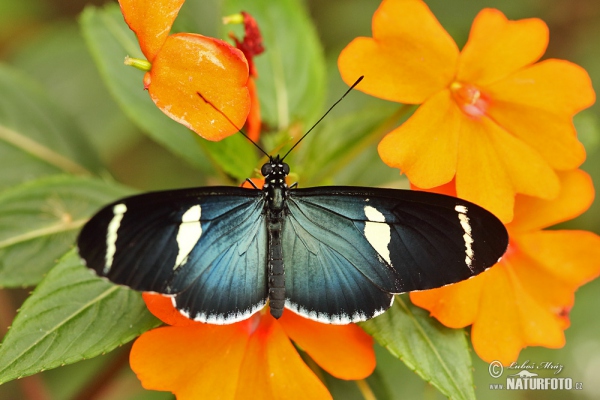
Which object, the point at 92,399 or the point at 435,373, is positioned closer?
the point at 435,373

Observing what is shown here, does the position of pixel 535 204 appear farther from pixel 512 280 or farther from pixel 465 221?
pixel 465 221

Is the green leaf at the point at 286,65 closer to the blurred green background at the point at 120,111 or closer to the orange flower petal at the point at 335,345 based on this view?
the blurred green background at the point at 120,111

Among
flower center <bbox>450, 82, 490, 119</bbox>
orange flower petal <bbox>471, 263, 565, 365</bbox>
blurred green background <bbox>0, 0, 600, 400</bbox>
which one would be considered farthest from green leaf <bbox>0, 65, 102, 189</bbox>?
orange flower petal <bbox>471, 263, 565, 365</bbox>

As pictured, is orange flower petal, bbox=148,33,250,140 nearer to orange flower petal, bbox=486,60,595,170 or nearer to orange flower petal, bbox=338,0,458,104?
orange flower petal, bbox=338,0,458,104

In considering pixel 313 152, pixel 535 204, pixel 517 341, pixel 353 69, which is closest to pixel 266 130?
pixel 313 152

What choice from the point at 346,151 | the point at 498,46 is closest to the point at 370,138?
the point at 346,151
